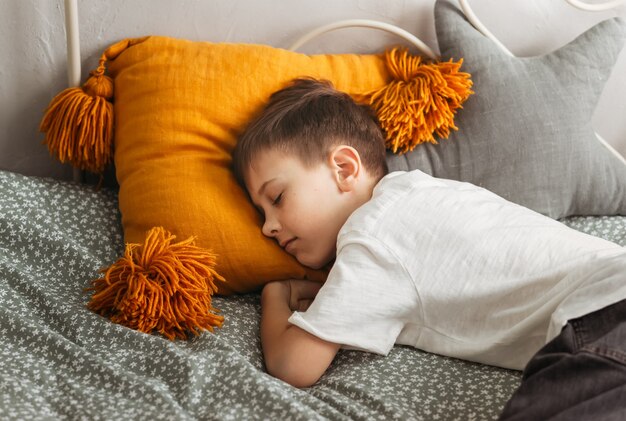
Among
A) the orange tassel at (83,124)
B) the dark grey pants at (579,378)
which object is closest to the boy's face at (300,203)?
the orange tassel at (83,124)

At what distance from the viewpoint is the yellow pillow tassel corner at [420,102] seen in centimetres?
156

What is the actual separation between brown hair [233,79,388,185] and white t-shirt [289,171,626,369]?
0.20 meters

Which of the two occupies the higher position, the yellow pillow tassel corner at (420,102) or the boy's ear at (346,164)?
the yellow pillow tassel corner at (420,102)

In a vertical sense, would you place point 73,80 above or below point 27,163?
above

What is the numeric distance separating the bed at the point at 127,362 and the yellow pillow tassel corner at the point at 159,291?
3 centimetres

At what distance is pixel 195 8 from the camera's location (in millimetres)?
1692

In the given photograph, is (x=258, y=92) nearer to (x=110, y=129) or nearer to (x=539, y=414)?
(x=110, y=129)

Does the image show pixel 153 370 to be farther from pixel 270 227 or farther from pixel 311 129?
pixel 311 129

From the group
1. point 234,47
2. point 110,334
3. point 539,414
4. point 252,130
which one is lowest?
point 110,334

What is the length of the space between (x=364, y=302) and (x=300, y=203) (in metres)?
0.25

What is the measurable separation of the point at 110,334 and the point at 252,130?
455mm

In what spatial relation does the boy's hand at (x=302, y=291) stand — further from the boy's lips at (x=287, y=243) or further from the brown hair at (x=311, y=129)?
the brown hair at (x=311, y=129)

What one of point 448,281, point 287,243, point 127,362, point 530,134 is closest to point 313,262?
point 287,243

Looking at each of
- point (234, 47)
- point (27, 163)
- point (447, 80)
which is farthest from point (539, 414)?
point (27, 163)
